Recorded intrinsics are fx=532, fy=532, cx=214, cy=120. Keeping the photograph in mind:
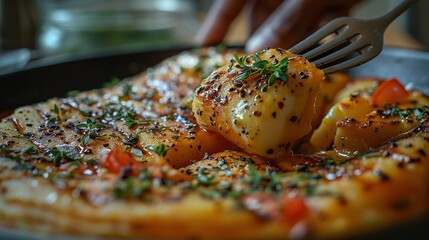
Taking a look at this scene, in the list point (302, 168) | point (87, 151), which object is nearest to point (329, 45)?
point (302, 168)

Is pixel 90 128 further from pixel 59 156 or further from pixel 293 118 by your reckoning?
pixel 293 118

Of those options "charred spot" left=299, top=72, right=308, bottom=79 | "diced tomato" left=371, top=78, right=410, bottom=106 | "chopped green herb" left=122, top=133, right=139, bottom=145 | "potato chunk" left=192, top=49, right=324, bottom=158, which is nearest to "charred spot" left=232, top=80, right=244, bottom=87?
"potato chunk" left=192, top=49, right=324, bottom=158

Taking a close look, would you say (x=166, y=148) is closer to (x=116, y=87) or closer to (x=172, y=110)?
(x=172, y=110)

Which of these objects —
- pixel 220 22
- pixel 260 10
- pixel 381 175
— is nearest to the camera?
pixel 381 175

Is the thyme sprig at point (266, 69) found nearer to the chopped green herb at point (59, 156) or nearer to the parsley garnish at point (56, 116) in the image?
the chopped green herb at point (59, 156)

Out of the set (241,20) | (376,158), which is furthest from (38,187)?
(241,20)

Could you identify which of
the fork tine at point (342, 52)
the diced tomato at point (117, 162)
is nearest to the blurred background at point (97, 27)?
the fork tine at point (342, 52)
